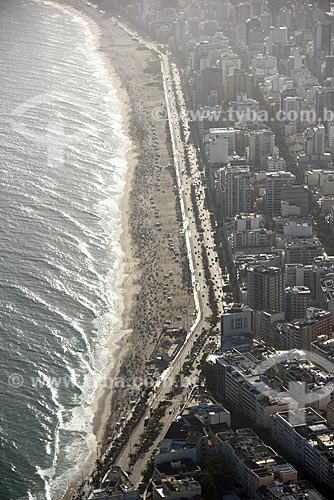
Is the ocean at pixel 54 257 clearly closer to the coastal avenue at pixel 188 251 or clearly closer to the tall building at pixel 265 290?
the coastal avenue at pixel 188 251

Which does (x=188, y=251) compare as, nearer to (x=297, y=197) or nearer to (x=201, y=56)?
(x=297, y=197)

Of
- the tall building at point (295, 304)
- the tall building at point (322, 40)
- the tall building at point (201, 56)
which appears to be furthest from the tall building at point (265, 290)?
the tall building at point (322, 40)

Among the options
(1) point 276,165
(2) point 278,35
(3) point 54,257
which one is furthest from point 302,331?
(2) point 278,35

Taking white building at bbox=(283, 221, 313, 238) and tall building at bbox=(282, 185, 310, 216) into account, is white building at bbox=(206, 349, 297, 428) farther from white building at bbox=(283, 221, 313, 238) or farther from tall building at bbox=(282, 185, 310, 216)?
tall building at bbox=(282, 185, 310, 216)

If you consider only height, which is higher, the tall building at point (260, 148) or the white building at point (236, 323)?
the white building at point (236, 323)

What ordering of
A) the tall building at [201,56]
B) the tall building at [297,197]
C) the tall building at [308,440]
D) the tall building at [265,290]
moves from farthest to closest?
the tall building at [201,56] < the tall building at [297,197] < the tall building at [265,290] < the tall building at [308,440]

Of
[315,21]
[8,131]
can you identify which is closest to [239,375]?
[8,131]

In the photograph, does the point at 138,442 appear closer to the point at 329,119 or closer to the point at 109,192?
the point at 109,192
